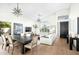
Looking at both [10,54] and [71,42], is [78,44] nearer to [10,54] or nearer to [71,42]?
[71,42]

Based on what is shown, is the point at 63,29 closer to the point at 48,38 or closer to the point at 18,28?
the point at 48,38

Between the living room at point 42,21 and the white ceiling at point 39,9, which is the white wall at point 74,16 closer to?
the living room at point 42,21

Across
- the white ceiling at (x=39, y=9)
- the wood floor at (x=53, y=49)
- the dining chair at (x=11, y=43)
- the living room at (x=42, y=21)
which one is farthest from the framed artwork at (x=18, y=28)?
the wood floor at (x=53, y=49)

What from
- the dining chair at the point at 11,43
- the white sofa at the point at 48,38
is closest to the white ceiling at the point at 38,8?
the white sofa at the point at 48,38

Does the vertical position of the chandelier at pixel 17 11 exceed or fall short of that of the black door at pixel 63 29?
it exceeds it

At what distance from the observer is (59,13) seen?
2.11m

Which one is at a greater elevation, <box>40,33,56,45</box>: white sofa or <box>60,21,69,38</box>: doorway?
<box>60,21,69,38</box>: doorway

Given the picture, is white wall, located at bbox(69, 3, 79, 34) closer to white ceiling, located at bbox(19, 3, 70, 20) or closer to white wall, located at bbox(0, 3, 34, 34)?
white ceiling, located at bbox(19, 3, 70, 20)

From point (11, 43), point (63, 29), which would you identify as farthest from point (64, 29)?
point (11, 43)

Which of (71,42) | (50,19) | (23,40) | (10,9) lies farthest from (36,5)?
(71,42)

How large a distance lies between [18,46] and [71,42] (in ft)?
3.87

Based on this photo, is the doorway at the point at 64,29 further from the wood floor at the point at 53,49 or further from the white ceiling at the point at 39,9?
the white ceiling at the point at 39,9

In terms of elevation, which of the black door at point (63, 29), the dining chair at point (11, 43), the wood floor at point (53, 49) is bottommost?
the wood floor at point (53, 49)

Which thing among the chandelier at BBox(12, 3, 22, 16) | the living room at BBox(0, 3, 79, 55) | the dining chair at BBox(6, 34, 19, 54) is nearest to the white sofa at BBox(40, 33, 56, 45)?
the living room at BBox(0, 3, 79, 55)
